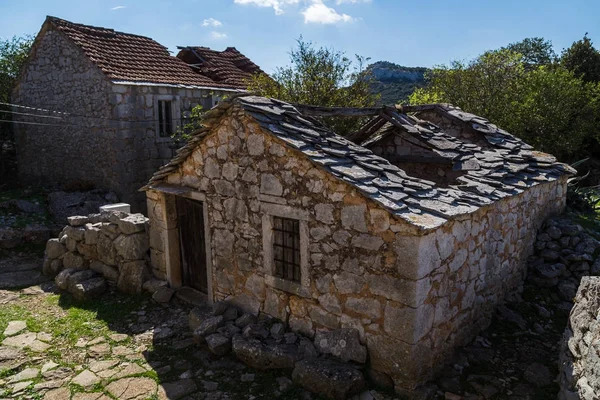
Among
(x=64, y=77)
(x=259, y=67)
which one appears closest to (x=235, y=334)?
(x=64, y=77)

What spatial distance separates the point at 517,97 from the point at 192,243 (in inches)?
512

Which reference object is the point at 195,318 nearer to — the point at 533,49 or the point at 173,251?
the point at 173,251

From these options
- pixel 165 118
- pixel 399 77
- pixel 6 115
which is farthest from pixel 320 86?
pixel 399 77

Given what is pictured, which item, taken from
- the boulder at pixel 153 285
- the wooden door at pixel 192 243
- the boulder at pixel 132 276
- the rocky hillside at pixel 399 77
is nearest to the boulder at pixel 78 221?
the boulder at pixel 132 276

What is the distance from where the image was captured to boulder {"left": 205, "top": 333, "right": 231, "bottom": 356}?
559 cm

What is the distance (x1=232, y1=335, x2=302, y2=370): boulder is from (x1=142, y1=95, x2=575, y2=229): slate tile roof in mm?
2154

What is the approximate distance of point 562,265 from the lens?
277 inches

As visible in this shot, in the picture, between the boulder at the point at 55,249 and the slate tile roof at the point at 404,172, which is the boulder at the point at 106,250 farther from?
the slate tile roof at the point at 404,172

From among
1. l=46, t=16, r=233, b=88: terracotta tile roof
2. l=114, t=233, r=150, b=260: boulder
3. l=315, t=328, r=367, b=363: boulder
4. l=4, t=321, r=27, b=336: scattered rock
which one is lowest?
l=4, t=321, r=27, b=336: scattered rock

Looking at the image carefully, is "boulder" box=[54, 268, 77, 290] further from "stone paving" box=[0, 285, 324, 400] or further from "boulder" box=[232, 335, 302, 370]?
"boulder" box=[232, 335, 302, 370]

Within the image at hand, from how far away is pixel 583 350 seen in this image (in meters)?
3.95

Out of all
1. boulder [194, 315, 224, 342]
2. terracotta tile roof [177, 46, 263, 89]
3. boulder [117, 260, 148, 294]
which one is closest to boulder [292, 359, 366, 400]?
boulder [194, 315, 224, 342]

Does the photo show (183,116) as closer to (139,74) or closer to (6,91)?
(139,74)

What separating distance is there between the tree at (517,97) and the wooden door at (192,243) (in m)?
11.1
